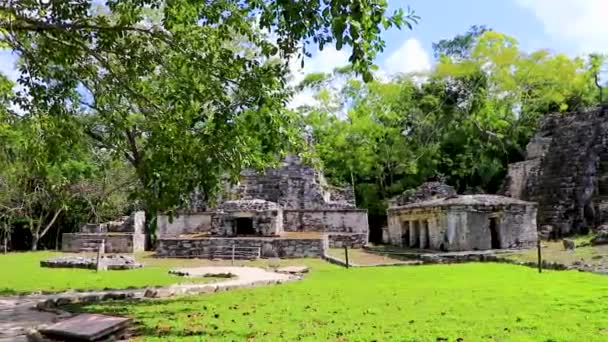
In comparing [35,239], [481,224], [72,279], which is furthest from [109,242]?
[481,224]

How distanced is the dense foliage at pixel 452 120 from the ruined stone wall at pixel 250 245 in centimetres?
1453

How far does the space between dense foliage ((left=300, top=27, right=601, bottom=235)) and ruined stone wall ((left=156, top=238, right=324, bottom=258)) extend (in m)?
14.5

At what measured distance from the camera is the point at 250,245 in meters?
23.6

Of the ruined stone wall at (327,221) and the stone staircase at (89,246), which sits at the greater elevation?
the ruined stone wall at (327,221)

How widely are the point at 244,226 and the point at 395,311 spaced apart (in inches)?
693

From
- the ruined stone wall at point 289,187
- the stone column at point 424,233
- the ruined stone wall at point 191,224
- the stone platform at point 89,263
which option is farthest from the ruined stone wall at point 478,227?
the stone platform at point 89,263

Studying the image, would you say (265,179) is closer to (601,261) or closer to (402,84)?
(402,84)

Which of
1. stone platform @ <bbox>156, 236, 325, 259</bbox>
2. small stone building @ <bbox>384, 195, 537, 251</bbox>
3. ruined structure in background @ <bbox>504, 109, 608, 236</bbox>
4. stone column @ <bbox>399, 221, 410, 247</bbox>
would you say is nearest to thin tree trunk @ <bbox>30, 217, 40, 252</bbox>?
stone platform @ <bbox>156, 236, 325, 259</bbox>

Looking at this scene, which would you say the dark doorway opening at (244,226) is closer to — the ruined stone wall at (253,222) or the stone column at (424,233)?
the ruined stone wall at (253,222)

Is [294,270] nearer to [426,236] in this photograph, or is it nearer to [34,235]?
[426,236]

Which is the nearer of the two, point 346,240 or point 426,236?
point 426,236

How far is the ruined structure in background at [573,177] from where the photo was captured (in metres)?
24.6

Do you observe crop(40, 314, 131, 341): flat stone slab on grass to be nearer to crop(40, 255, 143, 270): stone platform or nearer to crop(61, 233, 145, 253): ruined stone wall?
crop(40, 255, 143, 270): stone platform

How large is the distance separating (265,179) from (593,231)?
50.2 ft
